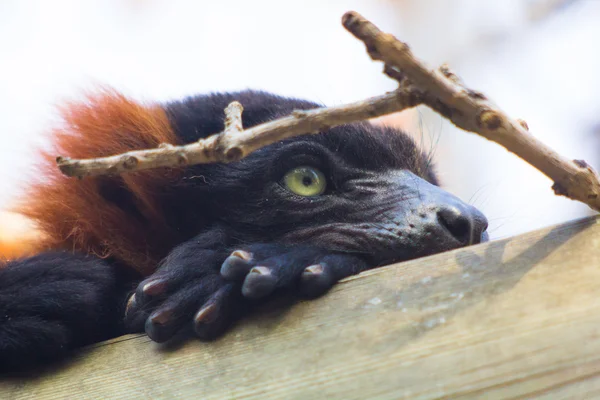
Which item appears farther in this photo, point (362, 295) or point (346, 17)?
point (362, 295)

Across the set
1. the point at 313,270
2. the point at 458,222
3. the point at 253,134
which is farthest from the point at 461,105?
the point at 458,222

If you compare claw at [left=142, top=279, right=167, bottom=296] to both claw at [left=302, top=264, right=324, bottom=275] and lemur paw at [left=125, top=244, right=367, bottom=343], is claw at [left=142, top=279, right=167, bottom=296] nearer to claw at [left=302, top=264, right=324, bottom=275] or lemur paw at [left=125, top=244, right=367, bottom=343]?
lemur paw at [left=125, top=244, right=367, bottom=343]

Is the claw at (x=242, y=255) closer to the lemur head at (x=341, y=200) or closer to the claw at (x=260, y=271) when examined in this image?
the claw at (x=260, y=271)

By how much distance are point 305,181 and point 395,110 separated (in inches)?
42.5

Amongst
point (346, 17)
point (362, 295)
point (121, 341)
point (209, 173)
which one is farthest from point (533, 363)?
point (209, 173)

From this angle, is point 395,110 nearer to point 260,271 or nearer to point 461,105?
point 461,105

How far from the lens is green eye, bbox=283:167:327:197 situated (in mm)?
2492

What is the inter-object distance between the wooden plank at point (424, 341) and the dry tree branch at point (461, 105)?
0.17 meters

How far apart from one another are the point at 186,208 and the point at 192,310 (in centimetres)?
81

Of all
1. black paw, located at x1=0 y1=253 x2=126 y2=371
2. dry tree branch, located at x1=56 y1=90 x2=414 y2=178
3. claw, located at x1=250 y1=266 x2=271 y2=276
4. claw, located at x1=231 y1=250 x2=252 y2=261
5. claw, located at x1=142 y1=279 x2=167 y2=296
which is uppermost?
dry tree branch, located at x1=56 y1=90 x2=414 y2=178

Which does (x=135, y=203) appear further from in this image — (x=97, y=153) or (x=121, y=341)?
(x=121, y=341)

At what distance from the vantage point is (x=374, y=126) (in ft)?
9.64

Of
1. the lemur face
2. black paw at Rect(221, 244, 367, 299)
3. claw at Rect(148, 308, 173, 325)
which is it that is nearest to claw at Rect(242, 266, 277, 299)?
black paw at Rect(221, 244, 367, 299)

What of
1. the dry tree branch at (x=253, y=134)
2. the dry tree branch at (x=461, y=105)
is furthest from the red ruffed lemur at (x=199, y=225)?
the dry tree branch at (x=461, y=105)
